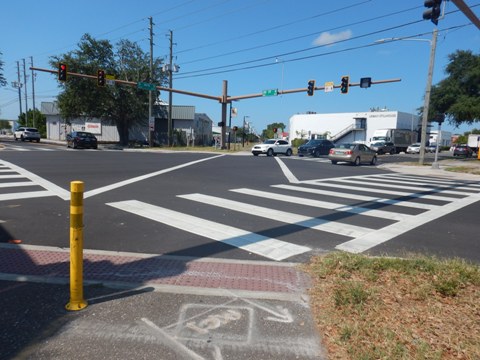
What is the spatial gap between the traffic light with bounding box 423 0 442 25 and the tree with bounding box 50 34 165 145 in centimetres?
3391

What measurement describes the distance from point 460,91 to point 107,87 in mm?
36884

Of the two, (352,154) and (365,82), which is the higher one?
(365,82)

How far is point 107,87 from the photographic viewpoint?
40344 millimetres

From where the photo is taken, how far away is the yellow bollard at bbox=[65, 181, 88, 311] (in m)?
3.21

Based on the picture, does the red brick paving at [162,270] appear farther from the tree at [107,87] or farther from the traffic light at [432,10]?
the tree at [107,87]

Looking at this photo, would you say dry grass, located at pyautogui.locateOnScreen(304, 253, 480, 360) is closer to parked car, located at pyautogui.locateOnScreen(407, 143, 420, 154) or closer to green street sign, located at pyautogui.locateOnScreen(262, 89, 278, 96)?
green street sign, located at pyautogui.locateOnScreen(262, 89, 278, 96)

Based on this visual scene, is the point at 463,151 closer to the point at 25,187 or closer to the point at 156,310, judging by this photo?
the point at 25,187

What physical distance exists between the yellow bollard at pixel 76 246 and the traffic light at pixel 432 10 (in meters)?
10.3

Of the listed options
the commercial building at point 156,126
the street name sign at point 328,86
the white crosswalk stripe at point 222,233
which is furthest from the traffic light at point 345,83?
the commercial building at point 156,126

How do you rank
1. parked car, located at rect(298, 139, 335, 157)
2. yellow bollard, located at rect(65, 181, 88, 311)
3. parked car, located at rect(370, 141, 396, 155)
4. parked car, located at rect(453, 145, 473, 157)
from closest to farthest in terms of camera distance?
1. yellow bollard, located at rect(65, 181, 88, 311)
2. parked car, located at rect(298, 139, 335, 157)
3. parked car, located at rect(453, 145, 473, 157)
4. parked car, located at rect(370, 141, 396, 155)

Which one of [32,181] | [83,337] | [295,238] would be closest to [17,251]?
[83,337]

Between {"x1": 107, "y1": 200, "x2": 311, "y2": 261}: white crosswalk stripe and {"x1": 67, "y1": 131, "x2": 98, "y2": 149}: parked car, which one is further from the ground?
{"x1": 67, "y1": 131, "x2": 98, "y2": 149}: parked car

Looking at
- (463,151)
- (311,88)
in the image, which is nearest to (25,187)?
(311,88)

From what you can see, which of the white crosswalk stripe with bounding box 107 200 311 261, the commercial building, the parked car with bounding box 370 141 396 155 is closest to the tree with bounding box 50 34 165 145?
the commercial building
